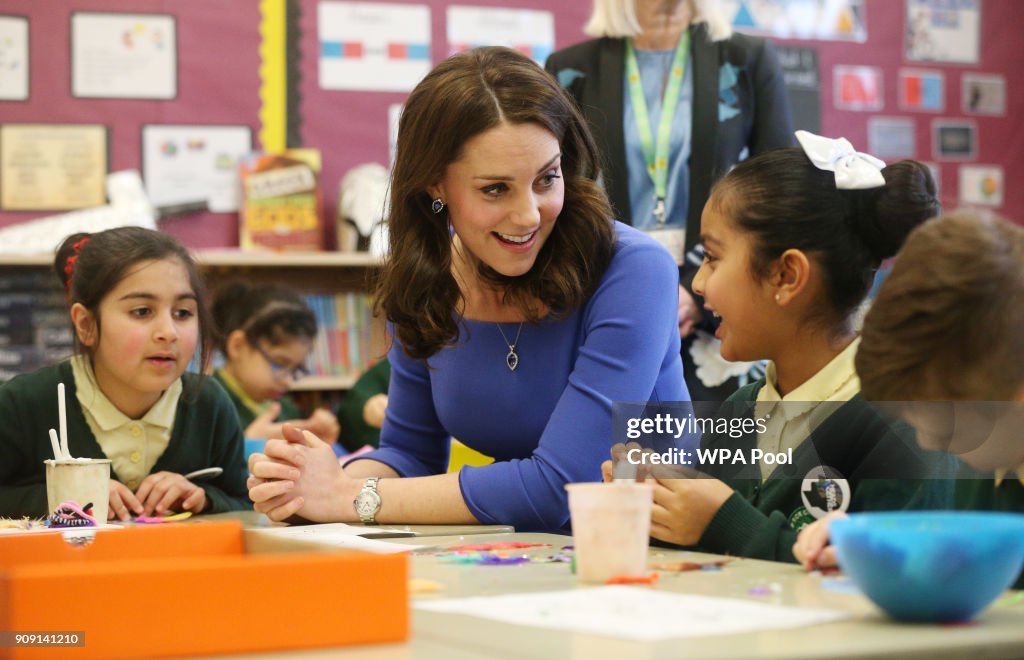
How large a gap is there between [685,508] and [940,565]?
555 millimetres

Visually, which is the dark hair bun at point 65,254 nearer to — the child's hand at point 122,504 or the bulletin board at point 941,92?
the child's hand at point 122,504

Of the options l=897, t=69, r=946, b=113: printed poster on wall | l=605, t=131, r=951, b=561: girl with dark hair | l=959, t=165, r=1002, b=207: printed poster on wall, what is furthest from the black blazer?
l=959, t=165, r=1002, b=207: printed poster on wall

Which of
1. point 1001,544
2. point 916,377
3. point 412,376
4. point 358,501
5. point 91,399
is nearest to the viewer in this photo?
point 1001,544

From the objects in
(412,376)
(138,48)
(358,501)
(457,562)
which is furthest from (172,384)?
(138,48)

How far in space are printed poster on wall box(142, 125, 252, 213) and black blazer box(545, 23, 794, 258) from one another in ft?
7.72

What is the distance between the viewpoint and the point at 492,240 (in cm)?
202

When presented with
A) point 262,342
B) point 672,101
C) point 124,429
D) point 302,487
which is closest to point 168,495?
point 124,429

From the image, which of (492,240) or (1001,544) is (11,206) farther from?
(1001,544)

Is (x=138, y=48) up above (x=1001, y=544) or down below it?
above

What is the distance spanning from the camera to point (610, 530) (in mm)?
1188

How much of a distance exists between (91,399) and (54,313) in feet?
8.55

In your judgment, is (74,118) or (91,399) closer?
(91,399)

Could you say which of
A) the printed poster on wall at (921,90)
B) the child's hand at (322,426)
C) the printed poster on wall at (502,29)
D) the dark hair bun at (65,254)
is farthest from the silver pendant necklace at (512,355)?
the printed poster on wall at (921,90)

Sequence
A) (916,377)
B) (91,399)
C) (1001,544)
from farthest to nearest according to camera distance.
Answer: (91,399)
(916,377)
(1001,544)
